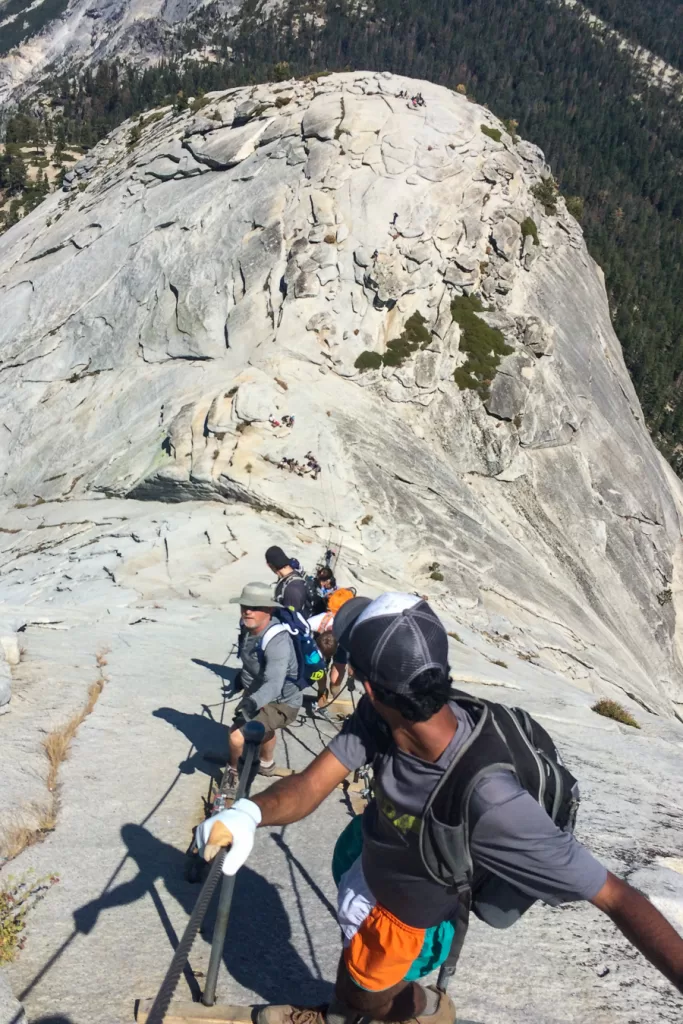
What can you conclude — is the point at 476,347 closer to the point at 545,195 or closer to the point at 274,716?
the point at 545,195

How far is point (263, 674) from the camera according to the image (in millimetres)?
6941

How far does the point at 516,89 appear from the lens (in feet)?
465

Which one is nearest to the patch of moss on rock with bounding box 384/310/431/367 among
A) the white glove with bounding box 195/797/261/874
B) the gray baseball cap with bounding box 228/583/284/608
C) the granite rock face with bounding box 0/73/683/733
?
the granite rock face with bounding box 0/73/683/733

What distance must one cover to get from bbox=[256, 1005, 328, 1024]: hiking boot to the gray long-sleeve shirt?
297 centimetres

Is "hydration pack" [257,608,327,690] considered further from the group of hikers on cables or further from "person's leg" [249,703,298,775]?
the group of hikers on cables

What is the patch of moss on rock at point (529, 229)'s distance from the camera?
3681 centimetres

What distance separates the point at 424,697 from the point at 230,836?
0.90m

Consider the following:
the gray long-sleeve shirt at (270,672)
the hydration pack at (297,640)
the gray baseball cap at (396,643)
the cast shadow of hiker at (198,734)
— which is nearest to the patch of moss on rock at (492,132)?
the cast shadow of hiker at (198,734)

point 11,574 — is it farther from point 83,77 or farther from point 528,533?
point 83,77

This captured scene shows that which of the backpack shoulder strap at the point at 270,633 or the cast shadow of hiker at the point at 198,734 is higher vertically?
the backpack shoulder strap at the point at 270,633

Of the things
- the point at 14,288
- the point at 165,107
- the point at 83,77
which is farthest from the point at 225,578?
the point at 83,77

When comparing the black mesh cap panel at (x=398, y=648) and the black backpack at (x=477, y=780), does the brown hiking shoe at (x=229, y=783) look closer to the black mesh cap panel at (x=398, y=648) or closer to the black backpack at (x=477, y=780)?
the black backpack at (x=477, y=780)

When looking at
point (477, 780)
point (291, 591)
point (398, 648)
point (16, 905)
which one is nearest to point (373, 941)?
point (477, 780)

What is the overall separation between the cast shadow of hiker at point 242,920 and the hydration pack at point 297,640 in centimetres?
174
